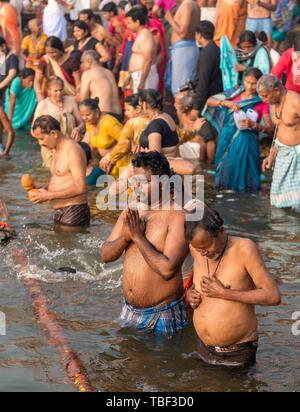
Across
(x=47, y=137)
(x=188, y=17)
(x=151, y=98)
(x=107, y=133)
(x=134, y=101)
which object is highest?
(x=188, y=17)

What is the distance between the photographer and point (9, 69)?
14.8 meters

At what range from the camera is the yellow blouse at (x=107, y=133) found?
37.0 feet

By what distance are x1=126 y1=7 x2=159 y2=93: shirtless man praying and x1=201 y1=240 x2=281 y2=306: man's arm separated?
25.5 feet

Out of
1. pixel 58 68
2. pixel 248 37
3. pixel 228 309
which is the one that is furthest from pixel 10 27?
pixel 228 309

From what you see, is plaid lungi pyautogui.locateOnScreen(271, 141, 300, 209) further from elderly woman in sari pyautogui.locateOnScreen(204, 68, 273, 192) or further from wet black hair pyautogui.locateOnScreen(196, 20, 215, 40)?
wet black hair pyautogui.locateOnScreen(196, 20, 215, 40)

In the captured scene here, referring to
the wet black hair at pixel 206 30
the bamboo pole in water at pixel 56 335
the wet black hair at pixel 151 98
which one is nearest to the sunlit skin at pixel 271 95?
the wet black hair at pixel 151 98

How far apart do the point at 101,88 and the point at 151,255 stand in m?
6.43

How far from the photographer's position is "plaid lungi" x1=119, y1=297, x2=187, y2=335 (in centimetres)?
679

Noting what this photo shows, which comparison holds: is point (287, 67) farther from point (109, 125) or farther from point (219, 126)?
point (109, 125)

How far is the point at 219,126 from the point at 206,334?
5896 millimetres

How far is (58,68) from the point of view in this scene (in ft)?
47.0

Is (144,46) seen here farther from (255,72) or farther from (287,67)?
(255,72)

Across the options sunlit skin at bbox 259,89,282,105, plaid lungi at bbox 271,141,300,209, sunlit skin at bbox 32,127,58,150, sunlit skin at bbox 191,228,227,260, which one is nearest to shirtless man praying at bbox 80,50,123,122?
plaid lungi at bbox 271,141,300,209

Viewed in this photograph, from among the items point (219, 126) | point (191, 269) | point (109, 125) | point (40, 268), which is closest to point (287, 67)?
point (219, 126)
